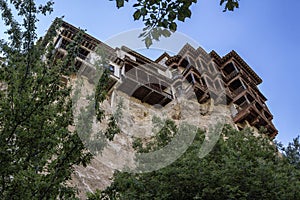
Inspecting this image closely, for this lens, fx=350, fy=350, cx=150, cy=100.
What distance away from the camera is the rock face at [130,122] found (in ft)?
51.5

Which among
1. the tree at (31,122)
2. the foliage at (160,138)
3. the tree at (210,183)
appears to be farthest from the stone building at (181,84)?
the tree at (31,122)

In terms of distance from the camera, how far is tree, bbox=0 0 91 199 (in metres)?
5.95

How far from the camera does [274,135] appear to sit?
1164 inches

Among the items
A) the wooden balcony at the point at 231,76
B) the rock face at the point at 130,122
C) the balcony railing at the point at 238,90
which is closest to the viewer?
the rock face at the point at 130,122

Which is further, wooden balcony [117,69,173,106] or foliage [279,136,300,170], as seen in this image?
wooden balcony [117,69,173,106]

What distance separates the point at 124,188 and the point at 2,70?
3.99 m

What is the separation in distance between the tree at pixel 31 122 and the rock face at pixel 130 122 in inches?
296

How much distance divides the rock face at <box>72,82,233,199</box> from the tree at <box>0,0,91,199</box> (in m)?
7.51

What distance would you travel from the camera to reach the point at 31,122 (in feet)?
20.9

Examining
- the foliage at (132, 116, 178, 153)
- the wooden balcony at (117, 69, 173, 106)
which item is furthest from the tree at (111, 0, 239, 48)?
the wooden balcony at (117, 69, 173, 106)

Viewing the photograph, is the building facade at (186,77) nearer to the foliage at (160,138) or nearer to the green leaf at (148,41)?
the foliage at (160,138)

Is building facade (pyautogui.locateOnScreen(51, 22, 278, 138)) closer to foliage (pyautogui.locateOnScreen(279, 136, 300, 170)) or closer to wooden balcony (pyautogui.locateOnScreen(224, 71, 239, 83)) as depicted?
wooden balcony (pyautogui.locateOnScreen(224, 71, 239, 83))

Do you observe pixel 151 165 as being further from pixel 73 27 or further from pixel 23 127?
pixel 73 27

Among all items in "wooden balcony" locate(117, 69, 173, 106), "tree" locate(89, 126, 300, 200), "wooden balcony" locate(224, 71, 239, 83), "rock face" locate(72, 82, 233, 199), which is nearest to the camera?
"tree" locate(89, 126, 300, 200)
